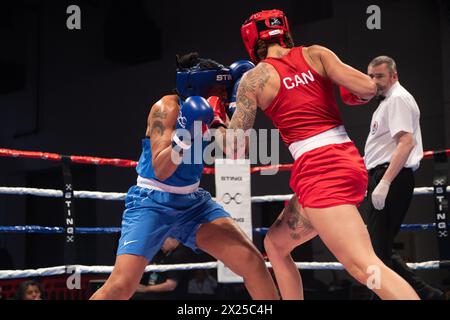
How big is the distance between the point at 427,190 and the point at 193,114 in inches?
70.2

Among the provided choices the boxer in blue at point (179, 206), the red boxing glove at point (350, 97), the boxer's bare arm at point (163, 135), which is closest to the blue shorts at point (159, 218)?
the boxer in blue at point (179, 206)

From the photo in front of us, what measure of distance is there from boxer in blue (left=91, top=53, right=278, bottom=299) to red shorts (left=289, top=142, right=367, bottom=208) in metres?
0.39

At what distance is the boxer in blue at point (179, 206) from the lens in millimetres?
2170

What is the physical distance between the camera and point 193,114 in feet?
6.70

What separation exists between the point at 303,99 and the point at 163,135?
0.52 metres

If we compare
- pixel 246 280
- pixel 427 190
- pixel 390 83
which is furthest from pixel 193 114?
pixel 427 190

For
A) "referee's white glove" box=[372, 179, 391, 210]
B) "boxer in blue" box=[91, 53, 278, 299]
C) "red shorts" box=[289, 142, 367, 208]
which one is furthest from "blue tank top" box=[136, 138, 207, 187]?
"referee's white glove" box=[372, 179, 391, 210]

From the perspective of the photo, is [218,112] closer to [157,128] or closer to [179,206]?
[157,128]

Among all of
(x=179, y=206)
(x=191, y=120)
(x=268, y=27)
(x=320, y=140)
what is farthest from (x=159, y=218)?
(x=268, y=27)

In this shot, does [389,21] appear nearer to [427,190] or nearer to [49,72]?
[427,190]

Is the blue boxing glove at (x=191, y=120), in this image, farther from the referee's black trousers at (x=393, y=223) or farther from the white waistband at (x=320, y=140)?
the referee's black trousers at (x=393, y=223)

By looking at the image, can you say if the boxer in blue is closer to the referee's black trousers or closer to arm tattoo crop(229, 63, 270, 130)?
arm tattoo crop(229, 63, 270, 130)

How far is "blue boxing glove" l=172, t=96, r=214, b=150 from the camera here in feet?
6.70

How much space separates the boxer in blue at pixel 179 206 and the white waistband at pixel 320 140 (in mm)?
327
